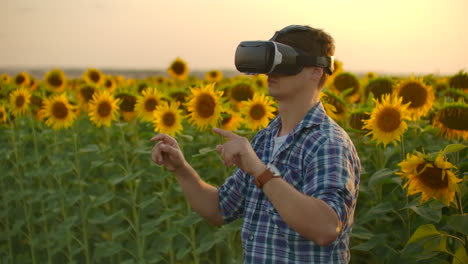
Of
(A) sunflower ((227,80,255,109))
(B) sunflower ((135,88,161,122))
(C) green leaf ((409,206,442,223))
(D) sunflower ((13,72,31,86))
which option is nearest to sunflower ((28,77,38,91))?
(D) sunflower ((13,72,31,86))

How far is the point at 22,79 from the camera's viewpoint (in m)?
9.15

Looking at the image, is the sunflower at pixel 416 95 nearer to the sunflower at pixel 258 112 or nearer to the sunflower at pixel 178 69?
the sunflower at pixel 258 112

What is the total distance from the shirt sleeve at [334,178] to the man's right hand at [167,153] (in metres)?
0.67

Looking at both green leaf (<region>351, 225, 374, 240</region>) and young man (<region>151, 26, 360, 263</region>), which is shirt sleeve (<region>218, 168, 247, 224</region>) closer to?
young man (<region>151, 26, 360, 263</region>)

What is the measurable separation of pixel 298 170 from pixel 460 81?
14.1ft

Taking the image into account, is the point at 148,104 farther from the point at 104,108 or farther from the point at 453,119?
the point at 453,119

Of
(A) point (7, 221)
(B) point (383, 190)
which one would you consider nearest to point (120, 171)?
→ (A) point (7, 221)

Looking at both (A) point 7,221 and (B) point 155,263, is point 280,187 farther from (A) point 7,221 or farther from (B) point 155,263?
(A) point 7,221

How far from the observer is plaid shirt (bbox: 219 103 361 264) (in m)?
2.15

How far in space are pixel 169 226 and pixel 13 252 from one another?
2805 mm

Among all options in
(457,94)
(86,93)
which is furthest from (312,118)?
(86,93)

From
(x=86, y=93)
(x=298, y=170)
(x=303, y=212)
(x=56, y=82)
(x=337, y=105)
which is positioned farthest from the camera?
(x=56, y=82)

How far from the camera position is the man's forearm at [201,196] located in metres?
2.77

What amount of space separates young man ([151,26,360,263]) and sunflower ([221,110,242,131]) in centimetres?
189
